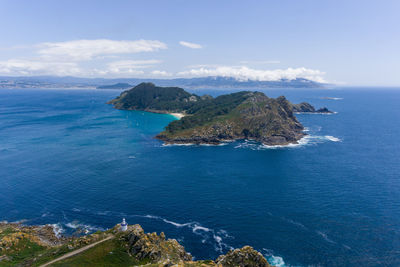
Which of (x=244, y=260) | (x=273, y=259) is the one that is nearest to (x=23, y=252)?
(x=244, y=260)

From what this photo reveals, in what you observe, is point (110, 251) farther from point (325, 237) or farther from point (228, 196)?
point (325, 237)

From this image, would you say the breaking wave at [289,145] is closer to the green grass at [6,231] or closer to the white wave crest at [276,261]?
the white wave crest at [276,261]

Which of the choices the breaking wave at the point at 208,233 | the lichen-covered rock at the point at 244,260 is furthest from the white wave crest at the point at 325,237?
the breaking wave at the point at 208,233

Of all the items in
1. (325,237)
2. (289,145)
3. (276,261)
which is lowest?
(276,261)

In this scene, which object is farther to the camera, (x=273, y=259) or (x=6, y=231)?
(x=6, y=231)

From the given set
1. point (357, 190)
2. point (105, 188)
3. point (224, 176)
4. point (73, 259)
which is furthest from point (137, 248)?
point (357, 190)

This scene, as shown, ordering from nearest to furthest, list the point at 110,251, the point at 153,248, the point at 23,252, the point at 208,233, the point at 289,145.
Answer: the point at 153,248, the point at 110,251, the point at 23,252, the point at 208,233, the point at 289,145
